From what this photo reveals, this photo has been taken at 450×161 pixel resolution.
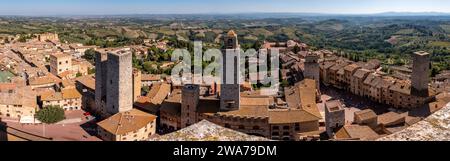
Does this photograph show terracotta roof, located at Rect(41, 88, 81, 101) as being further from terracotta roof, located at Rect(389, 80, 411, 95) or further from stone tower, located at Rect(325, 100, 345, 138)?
terracotta roof, located at Rect(389, 80, 411, 95)

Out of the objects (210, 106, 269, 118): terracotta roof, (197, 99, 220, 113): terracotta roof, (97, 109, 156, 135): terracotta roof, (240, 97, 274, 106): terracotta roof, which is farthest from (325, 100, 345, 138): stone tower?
(97, 109, 156, 135): terracotta roof

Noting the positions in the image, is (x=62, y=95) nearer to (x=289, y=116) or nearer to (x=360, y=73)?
(x=289, y=116)

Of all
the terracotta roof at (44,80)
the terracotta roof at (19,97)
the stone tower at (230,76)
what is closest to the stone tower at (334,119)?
the stone tower at (230,76)

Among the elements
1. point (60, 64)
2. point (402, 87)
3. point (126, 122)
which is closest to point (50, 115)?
point (126, 122)
